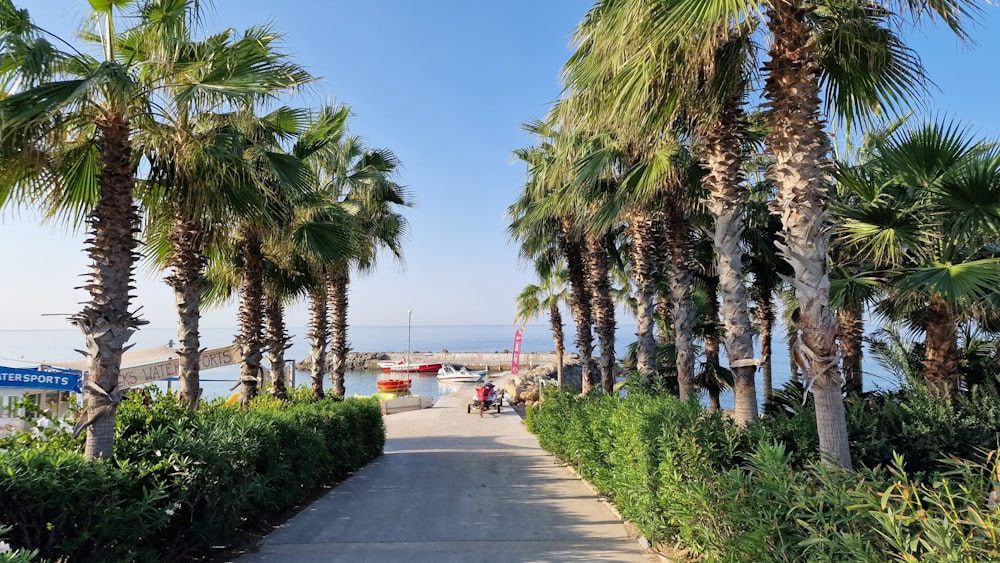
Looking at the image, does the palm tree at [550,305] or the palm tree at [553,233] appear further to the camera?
the palm tree at [550,305]

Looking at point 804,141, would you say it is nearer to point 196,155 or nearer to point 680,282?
point 680,282

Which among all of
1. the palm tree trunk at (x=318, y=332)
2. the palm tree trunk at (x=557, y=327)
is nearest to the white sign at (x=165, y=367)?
the palm tree trunk at (x=318, y=332)

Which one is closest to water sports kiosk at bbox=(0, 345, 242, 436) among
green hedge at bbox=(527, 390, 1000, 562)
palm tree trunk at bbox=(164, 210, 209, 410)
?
palm tree trunk at bbox=(164, 210, 209, 410)

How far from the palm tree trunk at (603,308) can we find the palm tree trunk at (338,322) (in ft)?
20.5

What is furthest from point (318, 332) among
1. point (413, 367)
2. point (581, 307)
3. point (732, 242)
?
point (413, 367)

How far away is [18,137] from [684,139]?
312 inches

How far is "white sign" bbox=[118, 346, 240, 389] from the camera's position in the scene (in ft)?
36.6

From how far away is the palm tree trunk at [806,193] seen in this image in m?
4.30

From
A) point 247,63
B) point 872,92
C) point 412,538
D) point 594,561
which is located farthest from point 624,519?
point 247,63

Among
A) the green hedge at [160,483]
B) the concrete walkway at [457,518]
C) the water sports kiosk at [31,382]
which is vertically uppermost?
the water sports kiosk at [31,382]

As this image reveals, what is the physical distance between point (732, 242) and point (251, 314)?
300 inches

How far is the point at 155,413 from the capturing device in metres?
5.71

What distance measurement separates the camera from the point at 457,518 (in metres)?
6.64

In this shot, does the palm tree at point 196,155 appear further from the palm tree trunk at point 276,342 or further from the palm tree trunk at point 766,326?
the palm tree trunk at point 766,326
